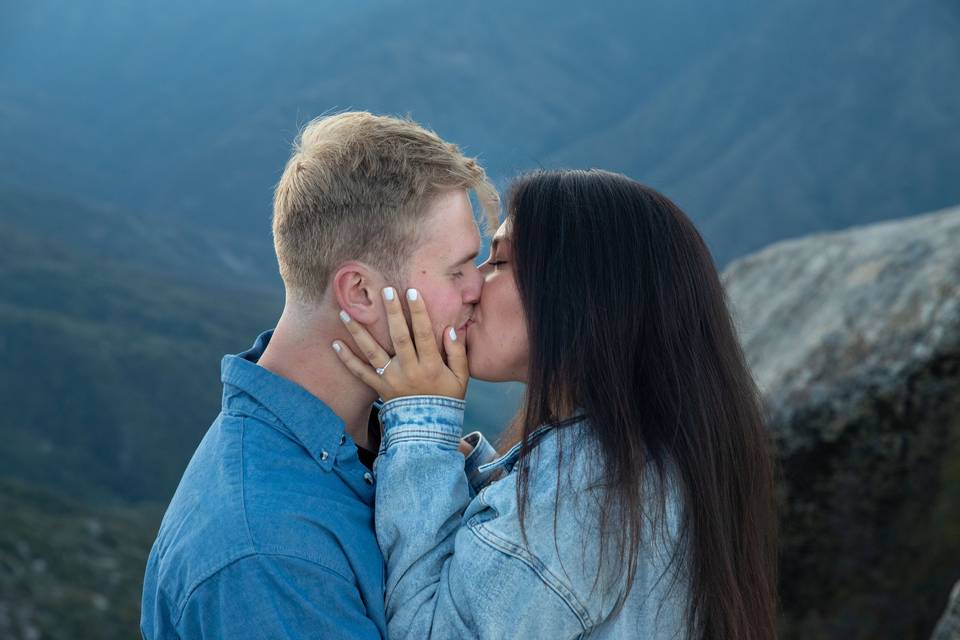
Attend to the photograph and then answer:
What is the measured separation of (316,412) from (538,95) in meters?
140

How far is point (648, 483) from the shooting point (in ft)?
8.81

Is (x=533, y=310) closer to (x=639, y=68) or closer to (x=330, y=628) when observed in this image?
(x=330, y=628)

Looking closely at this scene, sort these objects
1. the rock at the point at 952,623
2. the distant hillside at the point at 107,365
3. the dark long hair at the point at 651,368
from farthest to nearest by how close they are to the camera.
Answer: the distant hillside at the point at 107,365
the rock at the point at 952,623
the dark long hair at the point at 651,368

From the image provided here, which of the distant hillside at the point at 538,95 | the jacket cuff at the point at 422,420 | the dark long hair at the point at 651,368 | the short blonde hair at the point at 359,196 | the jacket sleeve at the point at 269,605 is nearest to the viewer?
the jacket sleeve at the point at 269,605

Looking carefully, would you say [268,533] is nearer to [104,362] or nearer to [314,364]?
[314,364]

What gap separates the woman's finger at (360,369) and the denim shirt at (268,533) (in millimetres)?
161

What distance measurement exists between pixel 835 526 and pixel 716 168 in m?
108

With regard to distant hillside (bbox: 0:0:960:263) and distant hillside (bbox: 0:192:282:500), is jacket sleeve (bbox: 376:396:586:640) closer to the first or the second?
distant hillside (bbox: 0:192:282:500)

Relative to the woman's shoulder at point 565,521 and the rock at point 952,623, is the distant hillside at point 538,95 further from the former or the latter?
the woman's shoulder at point 565,521

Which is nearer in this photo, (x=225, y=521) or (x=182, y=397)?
(x=225, y=521)

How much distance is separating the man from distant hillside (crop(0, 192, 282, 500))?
1551 inches

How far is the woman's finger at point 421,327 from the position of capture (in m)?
3.01

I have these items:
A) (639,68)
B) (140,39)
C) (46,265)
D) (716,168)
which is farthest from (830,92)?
(140,39)

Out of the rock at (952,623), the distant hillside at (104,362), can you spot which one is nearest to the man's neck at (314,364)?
the rock at (952,623)
